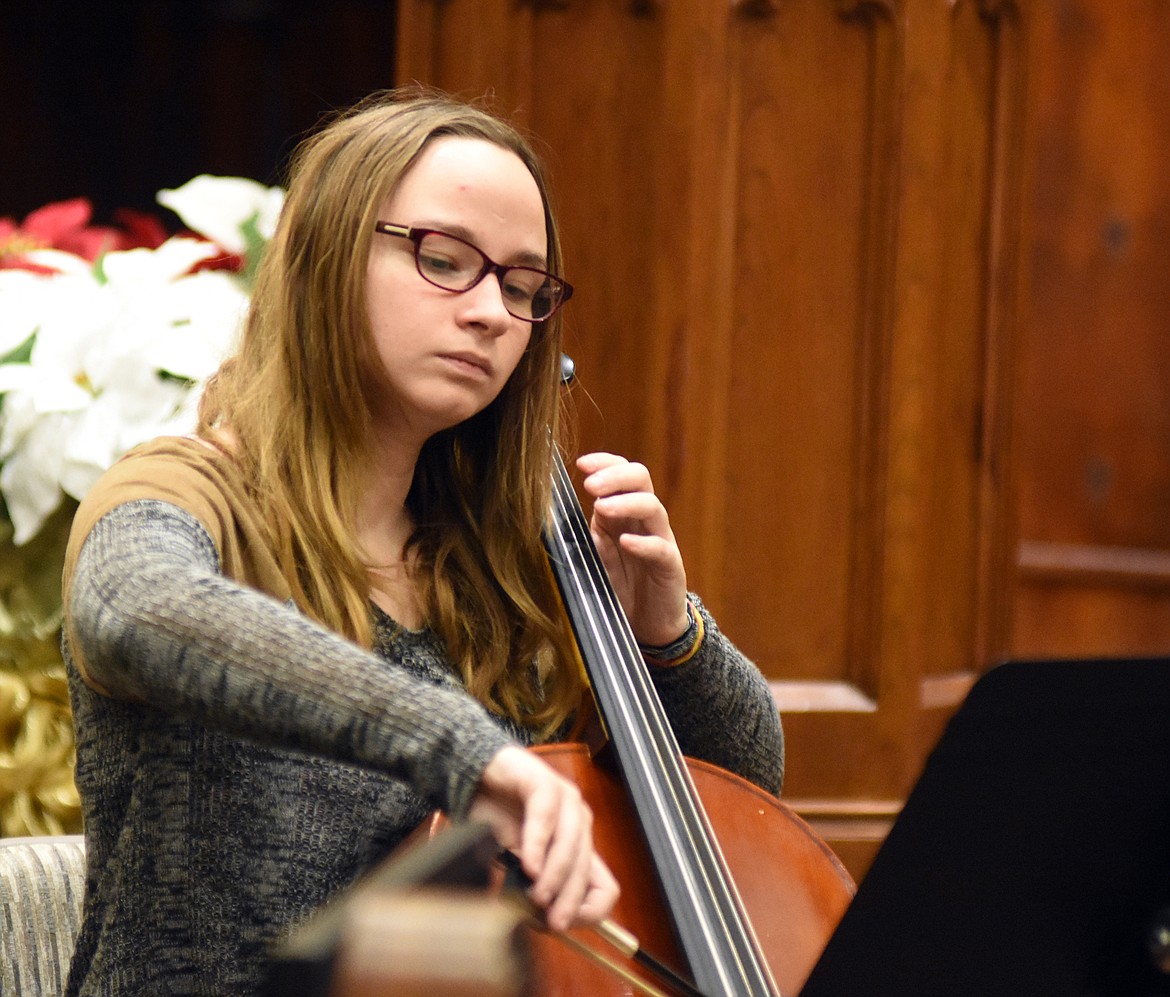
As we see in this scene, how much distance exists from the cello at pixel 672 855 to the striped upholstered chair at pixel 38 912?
1.17 ft

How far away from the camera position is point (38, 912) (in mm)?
1008

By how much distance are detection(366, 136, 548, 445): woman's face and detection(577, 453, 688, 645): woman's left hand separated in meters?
0.10

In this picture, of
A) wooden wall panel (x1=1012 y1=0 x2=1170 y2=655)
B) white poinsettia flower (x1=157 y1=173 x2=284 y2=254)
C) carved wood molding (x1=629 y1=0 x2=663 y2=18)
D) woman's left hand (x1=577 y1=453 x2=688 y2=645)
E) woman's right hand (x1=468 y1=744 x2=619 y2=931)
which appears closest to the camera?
woman's right hand (x1=468 y1=744 x2=619 y2=931)

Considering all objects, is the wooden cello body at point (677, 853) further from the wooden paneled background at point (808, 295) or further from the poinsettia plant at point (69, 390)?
the wooden paneled background at point (808, 295)

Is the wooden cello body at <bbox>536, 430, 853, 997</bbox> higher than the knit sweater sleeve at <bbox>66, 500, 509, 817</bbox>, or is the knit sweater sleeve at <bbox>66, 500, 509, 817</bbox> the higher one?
the knit sweater sleeve at <bbox>66, 500, 509, 817</bbox>

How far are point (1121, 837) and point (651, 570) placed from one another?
47 centimetres

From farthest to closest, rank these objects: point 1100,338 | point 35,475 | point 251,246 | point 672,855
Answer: point 1100,338, point 251,246, point 35,475, point 672,855

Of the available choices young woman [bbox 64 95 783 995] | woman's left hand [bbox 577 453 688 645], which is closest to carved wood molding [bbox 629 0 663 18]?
young woman [bbox 64 95 783 995]

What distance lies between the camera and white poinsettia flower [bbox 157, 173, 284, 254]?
1270 millimetres

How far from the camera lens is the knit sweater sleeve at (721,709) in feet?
3.74

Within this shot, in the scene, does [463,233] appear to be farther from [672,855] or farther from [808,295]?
[808,295]

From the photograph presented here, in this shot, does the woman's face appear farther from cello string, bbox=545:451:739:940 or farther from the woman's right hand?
the woman's right hand

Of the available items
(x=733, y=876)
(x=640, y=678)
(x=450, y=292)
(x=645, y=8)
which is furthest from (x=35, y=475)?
(x=645, y=8)

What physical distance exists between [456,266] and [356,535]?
198 millimetres
